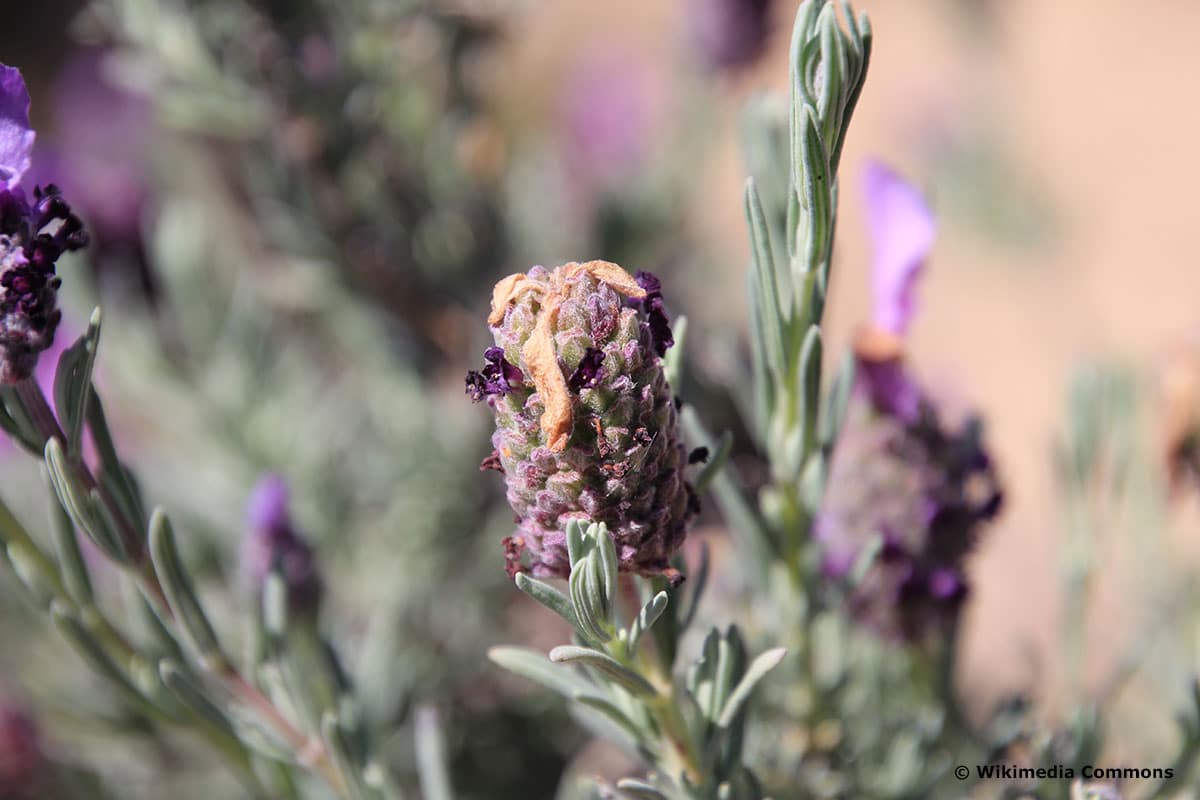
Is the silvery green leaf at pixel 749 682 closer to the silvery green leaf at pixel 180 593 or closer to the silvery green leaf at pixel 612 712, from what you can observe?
the silvery green leaf at pixel 612 712

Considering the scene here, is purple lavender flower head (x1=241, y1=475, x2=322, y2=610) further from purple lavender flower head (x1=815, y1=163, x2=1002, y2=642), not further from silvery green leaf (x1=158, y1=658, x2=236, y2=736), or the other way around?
purple lavender flower head (x1=815, y1=163, x2=1002, y2=642)

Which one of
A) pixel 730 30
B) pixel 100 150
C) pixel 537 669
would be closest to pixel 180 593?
pixel 537 669

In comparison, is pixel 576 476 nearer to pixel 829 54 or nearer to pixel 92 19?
pixel 829 54

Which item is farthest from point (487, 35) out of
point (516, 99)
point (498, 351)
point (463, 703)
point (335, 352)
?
point (516, 99)

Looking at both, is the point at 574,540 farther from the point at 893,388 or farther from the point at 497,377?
the point at 893,388

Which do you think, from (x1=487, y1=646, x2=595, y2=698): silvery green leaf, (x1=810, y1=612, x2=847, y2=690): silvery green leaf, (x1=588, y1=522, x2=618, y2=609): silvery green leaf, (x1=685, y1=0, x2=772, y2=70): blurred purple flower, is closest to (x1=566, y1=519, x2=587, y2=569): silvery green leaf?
(x1=588, y1=522, x2=618, y2=609): silvery green leaf
